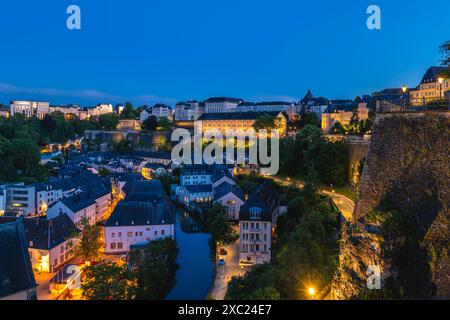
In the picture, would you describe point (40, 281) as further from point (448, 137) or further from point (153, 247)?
point (448, 137)

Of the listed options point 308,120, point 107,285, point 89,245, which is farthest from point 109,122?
point 107,285

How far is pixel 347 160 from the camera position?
1075 inches

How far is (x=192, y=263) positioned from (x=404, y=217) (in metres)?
14.2

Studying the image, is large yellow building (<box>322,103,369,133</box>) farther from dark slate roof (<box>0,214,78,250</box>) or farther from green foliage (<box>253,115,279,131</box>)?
dark slate roof (<box>0,214,78,250</box>)

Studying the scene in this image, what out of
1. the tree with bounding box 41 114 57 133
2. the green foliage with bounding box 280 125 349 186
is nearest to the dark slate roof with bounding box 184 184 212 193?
the green foliage with bounding box 280 125 349 186

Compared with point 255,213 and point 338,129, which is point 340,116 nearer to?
point 338,129

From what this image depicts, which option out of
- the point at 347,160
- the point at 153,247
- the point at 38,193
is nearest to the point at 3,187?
the point at 38,193

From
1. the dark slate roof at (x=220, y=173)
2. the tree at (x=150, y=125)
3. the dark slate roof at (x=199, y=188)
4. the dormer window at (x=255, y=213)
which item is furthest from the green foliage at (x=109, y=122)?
the dormer window at (x=255, y=213)

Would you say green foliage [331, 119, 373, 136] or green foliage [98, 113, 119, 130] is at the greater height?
green foliage [98, 113, 119, 130]

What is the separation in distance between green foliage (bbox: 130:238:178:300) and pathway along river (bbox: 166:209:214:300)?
45 centimetres

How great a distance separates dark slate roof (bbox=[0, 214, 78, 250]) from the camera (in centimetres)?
1934

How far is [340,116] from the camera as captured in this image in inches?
1868

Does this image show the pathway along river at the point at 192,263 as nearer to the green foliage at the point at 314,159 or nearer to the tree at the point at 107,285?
the tree at the point at 107,285

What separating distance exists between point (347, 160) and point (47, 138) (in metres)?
57.5
